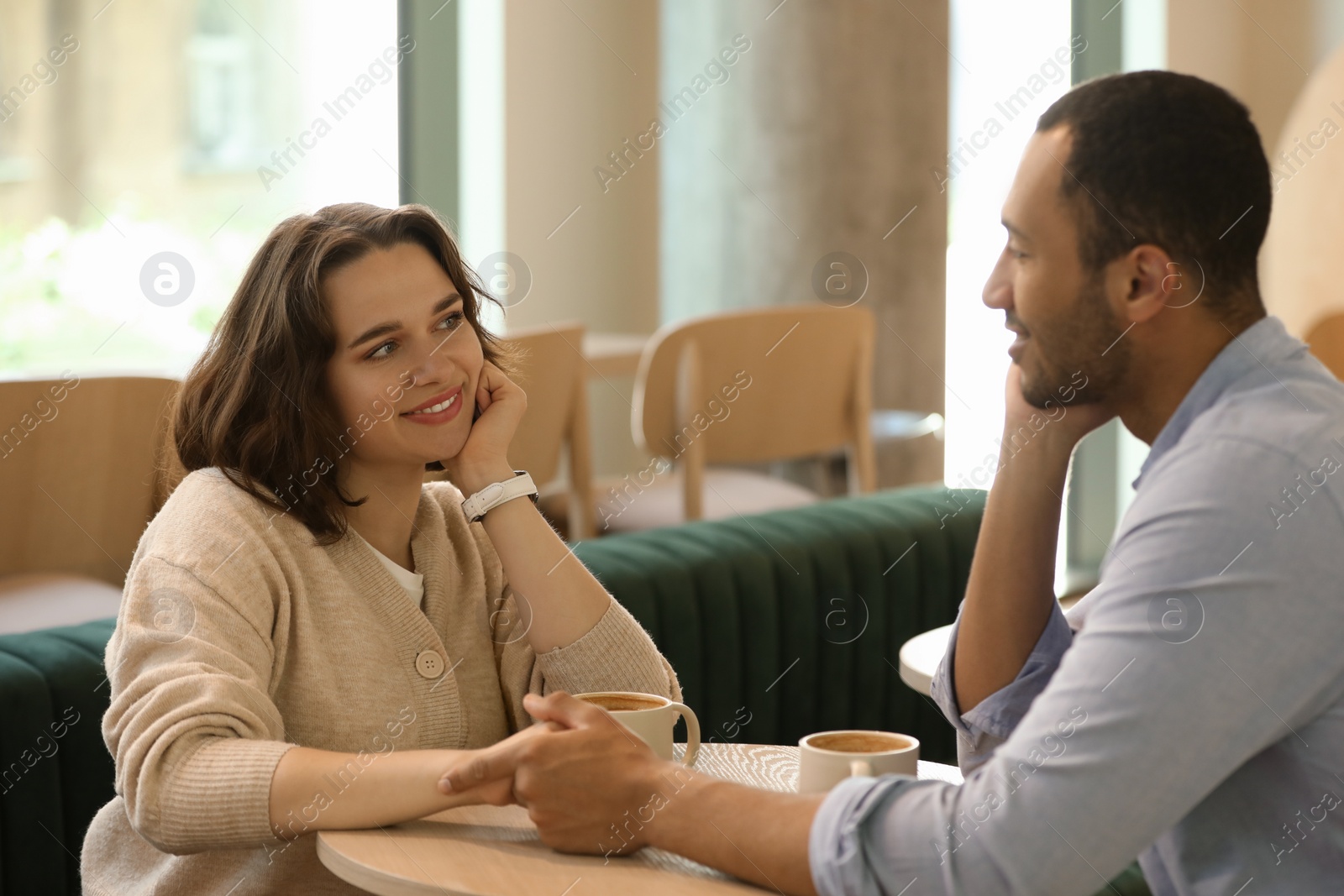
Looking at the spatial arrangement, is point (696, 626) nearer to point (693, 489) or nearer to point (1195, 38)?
point (693, 489)

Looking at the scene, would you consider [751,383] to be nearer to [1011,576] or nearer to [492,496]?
[492,496]

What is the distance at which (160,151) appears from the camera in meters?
3.72

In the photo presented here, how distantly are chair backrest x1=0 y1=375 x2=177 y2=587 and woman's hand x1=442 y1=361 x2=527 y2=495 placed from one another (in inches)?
35.1

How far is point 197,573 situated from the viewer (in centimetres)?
129

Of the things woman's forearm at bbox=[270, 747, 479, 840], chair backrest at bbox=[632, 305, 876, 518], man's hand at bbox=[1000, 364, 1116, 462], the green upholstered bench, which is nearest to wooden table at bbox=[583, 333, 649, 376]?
chair backrest at bbox=[632, 305, 876, 518]

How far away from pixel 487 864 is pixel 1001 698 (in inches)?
21.5

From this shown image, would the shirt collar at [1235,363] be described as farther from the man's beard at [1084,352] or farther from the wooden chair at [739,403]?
the wooden chair at [739,403]

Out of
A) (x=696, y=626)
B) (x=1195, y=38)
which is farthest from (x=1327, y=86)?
(x=696, y=626)

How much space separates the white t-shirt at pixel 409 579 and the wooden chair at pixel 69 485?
36.6 inches

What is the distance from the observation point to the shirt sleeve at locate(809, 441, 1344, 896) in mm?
931

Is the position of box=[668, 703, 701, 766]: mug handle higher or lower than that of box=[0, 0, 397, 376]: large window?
lower

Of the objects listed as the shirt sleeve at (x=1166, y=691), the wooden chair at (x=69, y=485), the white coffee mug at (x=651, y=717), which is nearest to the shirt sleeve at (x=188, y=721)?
the white coffee mug at (x=651, y=717)

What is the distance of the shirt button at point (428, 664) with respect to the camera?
145cm

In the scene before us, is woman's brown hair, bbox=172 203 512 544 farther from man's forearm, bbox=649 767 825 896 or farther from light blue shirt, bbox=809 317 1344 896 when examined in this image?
light blue shirt, bbox=809 317 1344 896
